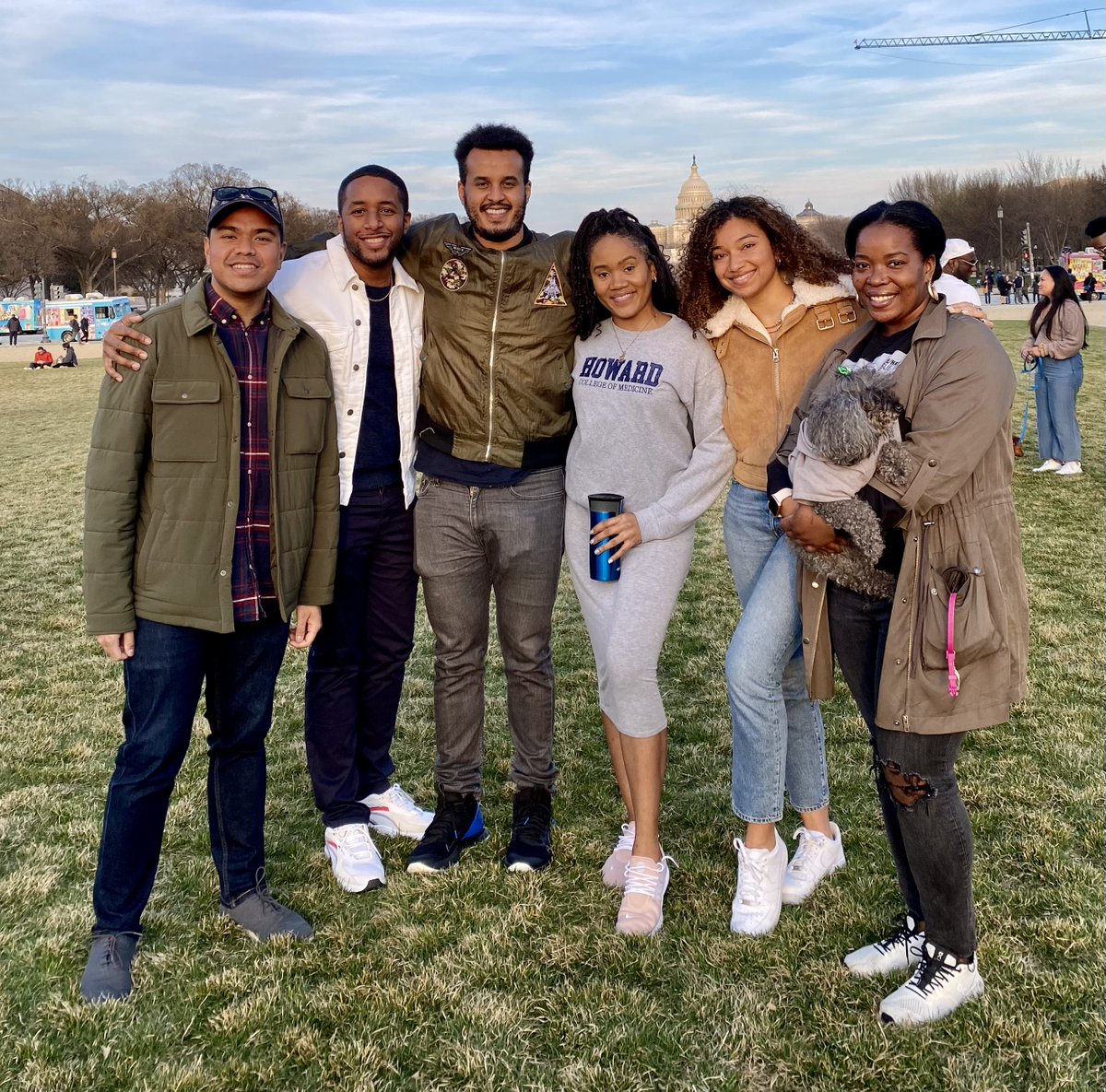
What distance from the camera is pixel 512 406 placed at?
12.2ft

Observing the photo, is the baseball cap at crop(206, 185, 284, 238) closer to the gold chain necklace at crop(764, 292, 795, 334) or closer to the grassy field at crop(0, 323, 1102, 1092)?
the gold chain necklace at crop(764, 292, 795, 334)

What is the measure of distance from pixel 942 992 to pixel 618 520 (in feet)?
5.54

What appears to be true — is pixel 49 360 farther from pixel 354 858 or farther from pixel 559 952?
pixel 559 952

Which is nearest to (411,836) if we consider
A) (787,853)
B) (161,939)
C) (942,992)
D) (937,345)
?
(161,939)

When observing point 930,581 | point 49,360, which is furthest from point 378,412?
point 49,360

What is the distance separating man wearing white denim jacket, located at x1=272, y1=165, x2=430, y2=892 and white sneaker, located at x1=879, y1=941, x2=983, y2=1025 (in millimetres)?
1829

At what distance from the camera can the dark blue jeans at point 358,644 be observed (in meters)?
3.86

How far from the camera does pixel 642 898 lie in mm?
3504

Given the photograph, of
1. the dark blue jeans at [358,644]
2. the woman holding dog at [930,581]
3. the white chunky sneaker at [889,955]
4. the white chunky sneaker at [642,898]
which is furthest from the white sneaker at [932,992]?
the dark blue jeans at [358,644]

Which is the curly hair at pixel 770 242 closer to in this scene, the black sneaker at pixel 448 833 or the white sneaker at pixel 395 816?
the black sneaker at pixel 448 833

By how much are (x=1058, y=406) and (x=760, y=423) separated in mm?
9481

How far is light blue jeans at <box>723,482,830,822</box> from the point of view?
3.28 m

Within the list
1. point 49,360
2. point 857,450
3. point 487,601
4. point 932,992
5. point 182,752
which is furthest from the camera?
point 49,360

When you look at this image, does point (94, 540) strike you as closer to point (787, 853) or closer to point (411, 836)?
point (411, 836)
